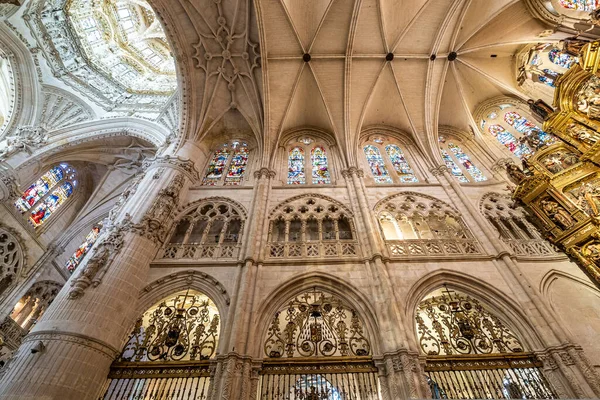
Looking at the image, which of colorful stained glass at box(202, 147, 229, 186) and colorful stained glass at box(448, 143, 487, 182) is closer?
colorful stained glass at box(202, 147, 229, 186)

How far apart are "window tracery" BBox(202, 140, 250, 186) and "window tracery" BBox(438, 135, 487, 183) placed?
9375 millimetres

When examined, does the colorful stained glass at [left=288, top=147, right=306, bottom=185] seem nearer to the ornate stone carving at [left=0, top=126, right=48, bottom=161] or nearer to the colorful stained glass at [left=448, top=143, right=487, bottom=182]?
the colorful stained glass at [left=448, top=143, right=487, bottom=182]

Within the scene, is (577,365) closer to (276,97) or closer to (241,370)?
(241,370)

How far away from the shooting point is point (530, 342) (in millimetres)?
6609

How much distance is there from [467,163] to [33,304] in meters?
20.8

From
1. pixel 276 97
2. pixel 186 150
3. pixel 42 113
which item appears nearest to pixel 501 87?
pixel 276 97

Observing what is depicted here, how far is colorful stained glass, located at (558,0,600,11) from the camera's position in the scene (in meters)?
10.8

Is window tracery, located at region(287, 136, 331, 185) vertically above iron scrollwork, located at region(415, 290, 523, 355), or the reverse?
window tracery, located at region(287, 136, 331, 185)

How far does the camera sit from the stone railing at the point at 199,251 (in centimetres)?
872

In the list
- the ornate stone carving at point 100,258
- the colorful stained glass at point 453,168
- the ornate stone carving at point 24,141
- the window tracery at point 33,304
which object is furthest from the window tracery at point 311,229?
Result: the window tracery at point 33,304

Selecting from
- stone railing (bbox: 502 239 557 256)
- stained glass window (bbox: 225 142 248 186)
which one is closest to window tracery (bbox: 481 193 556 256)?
stone railing (bbox: 502 239 557 256)

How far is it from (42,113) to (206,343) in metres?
14.1

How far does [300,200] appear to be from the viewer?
10.9 meters

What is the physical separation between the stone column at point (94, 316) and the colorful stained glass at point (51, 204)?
736 cm
